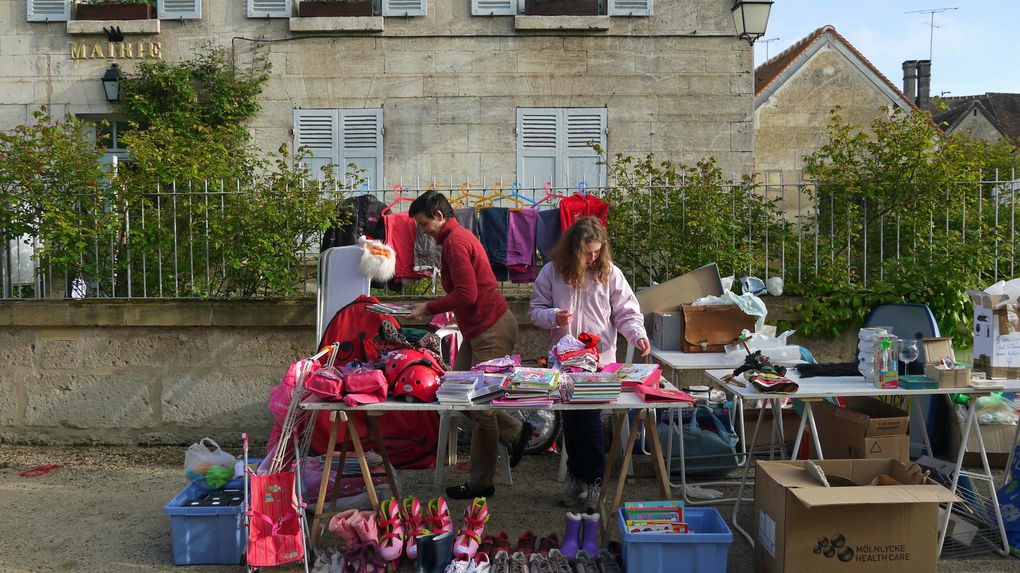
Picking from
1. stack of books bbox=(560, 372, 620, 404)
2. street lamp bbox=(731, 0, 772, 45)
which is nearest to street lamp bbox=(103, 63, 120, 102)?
street lamp bbox=(731, 0, 772, 45)

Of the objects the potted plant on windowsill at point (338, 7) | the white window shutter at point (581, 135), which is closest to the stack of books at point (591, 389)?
the white window shutter at point (581, 135)

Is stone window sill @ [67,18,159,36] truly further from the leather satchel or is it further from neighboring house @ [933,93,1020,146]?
→ neighboring house @ [933,93,1020,146]

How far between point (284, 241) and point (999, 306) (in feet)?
15.1

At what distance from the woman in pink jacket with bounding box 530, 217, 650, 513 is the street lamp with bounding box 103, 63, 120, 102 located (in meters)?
7.59

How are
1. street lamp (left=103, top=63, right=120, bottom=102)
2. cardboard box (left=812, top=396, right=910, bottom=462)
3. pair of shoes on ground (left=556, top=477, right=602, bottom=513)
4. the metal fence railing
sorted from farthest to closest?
1. street lamp (left=103, top=63, right=120, bottom=102)
2. the metal fence railing
3. pair of shoes on ground (left=556, top=477, right=602, bottom=513)
4. cardboard box (left=812, top=396, right=910, bottom=462)

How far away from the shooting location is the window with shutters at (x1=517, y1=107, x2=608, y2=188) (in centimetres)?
1031

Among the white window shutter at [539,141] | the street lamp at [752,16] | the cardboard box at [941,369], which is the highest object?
the street lamp at [752,16]

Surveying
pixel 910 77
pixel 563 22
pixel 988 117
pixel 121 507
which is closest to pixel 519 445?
pixel 121 507

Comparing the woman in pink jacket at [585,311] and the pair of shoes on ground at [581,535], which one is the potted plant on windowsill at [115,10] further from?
the pair of shoes on ground at [581,535]

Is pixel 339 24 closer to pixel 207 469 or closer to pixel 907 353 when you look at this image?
pixel 207 469

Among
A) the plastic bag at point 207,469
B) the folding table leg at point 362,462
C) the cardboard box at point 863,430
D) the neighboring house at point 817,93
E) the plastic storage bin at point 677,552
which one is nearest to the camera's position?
the plastic storage bin at point 677,552

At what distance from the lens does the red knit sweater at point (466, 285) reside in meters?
4.70

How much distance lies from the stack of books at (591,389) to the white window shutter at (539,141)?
6.56 metres

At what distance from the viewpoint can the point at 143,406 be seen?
20.3 feet
